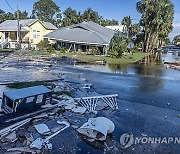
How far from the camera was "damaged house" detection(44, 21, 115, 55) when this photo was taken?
132 ft

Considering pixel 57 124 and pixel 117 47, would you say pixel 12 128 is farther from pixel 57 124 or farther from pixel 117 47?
pixel 117 47

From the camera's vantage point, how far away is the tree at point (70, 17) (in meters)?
63.5

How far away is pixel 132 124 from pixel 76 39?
32.3 m

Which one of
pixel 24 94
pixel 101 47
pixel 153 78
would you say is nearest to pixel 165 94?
pixel 153 78

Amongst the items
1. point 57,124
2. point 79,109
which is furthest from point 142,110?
point 57,124

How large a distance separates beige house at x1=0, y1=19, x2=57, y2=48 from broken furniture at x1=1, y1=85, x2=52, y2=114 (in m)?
36.3

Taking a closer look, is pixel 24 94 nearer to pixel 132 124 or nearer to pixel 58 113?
pixel 58 113

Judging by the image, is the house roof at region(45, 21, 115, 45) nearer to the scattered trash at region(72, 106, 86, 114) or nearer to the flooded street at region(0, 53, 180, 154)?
the flooded street at region(0, 53, 180, 154)

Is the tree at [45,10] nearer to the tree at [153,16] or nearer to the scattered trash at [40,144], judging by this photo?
the tree at [153,16]

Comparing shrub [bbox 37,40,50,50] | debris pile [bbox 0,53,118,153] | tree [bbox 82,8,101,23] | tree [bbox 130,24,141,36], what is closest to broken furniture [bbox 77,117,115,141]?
debris pile [bbox 0,53,118,153]

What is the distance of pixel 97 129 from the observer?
359 inches

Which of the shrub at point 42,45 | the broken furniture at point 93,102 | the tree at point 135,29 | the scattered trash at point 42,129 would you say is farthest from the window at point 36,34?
the scattered trash at point 42,129

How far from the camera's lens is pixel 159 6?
163ft

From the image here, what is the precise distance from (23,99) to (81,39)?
31.8 metres
